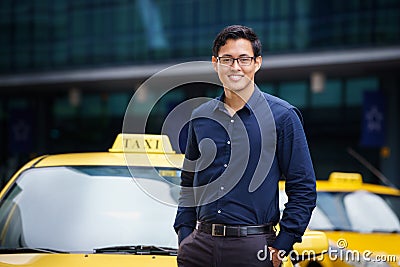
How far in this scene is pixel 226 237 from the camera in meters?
3.90

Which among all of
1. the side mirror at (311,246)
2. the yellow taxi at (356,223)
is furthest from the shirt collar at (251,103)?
the yellow taxi at (356,223)

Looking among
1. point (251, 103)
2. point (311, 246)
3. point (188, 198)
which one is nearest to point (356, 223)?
point (311, 246)

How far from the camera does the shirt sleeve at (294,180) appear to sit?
379cm

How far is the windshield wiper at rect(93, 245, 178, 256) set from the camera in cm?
484

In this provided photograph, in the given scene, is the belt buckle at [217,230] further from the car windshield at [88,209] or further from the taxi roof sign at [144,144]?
the taxi roof sign at [144,144]

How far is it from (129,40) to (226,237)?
2917 centimetres

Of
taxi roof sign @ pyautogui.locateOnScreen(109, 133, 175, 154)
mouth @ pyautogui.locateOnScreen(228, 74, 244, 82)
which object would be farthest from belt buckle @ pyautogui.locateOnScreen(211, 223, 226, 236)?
taxi roof sign @ pyautogui.locateOnScreen(109, 133, 175, 154)

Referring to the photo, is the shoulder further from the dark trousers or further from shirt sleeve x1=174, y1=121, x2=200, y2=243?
the dark trousers

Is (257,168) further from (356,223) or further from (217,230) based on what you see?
(356,223)

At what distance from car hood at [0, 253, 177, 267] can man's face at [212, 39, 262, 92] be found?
1168 mm

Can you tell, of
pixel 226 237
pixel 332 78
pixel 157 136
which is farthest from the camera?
pixel 332 78

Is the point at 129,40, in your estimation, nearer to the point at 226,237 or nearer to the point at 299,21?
the point at 299,21

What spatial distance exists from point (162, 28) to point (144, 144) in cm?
2678

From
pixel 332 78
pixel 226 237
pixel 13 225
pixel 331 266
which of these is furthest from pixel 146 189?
pixel 332 78
